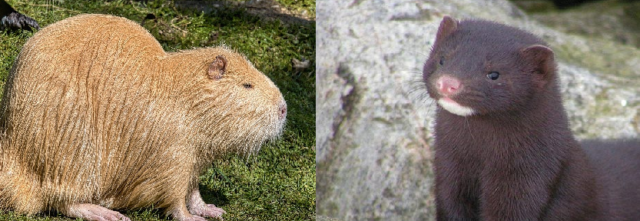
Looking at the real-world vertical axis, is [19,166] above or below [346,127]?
below

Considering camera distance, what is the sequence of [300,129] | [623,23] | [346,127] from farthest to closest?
1. [300,129]
2. [623,23]
3. [346,127]

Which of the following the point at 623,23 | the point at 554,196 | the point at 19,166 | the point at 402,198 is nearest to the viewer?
the point at 554,196

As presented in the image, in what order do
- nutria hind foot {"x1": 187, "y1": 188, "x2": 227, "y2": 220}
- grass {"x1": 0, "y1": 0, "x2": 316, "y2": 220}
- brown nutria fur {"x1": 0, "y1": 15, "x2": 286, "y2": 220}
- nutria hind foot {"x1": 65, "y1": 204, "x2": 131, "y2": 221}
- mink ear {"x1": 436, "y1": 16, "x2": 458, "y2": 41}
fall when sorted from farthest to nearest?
grass {"x1": 0, "y1": 0, "x2": 316, "y2": 220}
nutria hind foot {"x1": 187, "y1": 188, "x2": 227, "y2": 220}
nutria hind foot {"x1": 65, "y1": 204, "x2": 131, "y2": 221}
brown nutria fur {"x1": 0, "y1": 15, "x2": 286, "y2": 220}
mink ear {"x1": 436, "y1": 16, "x2": 458, "y2": 41}

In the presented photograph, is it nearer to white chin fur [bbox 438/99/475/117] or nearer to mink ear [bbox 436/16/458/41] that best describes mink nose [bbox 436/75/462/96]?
white chin fur [bbox 438/99/475/117]

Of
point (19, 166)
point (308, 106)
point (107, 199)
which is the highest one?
point (19, 166)

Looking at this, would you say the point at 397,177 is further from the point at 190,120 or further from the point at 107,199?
the point at 107,199

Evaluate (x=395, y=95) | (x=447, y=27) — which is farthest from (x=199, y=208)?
(x=447, y=27)

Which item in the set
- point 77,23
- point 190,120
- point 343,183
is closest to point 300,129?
point 190,120

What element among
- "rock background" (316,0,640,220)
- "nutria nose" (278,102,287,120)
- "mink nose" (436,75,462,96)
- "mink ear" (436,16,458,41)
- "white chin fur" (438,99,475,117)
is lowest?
"nutria nose" (278,102,287,120)

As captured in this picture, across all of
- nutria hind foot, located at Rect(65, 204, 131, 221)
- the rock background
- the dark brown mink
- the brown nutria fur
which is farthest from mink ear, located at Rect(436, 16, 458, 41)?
nutria hind foot, located at Rect(65, 204, 131, 221)
